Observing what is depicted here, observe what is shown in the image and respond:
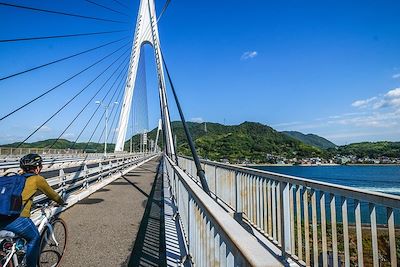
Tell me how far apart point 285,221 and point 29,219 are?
131 inches

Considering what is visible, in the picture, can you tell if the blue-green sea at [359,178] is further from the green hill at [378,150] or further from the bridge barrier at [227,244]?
the bridge barrier at [227,244]

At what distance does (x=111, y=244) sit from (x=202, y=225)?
3.31 m

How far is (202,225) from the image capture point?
2.90 meters

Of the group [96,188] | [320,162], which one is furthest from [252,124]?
[96,188]

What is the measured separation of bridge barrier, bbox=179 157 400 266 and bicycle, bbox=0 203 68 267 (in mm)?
3284

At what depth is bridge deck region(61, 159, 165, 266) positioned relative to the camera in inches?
191

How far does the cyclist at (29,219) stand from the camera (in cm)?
361

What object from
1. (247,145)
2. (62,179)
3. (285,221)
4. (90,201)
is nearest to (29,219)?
(285,221)

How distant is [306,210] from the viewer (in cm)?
417

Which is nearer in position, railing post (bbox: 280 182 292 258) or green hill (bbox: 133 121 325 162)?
railing post (bbox: 280 182 292 258)

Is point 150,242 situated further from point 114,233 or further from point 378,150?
point 378,150

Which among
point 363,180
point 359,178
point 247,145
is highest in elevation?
point 247,145

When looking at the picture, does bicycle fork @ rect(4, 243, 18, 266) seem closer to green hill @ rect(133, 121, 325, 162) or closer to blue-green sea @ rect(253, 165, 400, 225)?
blue-green sea @ rect(253, 165, 400, 225)

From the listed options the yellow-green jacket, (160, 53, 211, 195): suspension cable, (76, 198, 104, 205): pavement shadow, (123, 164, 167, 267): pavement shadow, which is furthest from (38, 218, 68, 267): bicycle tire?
(76, 198, 104, 205): pavement shadow
